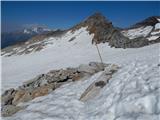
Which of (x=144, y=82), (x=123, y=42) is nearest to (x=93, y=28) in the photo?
(x=123, y=42)

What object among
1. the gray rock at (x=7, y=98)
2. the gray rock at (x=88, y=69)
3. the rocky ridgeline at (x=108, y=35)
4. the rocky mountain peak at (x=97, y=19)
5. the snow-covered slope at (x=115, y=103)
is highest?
the rocky mountain peak at (x=97, y=19)

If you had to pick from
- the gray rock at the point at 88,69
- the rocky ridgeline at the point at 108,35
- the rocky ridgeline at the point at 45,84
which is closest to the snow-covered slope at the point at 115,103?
the rocky ridgeline at the point at 45,84

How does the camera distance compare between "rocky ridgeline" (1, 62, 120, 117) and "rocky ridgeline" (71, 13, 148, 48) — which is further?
"rocky ridgeline" (71, 13, 148, 48)

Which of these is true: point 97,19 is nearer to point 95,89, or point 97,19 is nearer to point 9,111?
point 95,89

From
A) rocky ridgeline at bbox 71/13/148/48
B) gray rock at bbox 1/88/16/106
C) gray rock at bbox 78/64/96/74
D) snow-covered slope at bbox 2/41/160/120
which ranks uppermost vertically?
rocky ridgeline at bbox 71/13/148/48

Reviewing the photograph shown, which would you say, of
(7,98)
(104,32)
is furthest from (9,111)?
(104,32)

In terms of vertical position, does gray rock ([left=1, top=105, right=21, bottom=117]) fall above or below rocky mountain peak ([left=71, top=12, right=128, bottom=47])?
below

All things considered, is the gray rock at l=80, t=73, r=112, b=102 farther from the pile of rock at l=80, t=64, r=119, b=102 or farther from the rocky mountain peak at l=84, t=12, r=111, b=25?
the rocky mountain peak at l=84, t=12, r=111, b=25

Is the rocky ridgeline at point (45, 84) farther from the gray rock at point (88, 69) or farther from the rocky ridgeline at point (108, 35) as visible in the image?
the rocky ridgeline at point (108, 35)

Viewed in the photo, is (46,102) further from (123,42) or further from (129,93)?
(123,42)

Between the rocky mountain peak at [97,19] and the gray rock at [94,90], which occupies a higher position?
the rocky mountain peak at [97,19]

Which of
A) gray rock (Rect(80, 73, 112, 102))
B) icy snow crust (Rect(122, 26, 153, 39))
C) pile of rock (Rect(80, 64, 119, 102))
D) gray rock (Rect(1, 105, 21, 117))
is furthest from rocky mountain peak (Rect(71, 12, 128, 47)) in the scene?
gray rock (Rect(1, 105, 21, 117))

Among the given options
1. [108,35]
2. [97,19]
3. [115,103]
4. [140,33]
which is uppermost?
[97,19]

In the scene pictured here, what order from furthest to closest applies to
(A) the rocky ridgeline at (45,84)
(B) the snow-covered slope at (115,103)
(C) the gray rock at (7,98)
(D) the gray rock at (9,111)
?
(C) the gray rock at (7,98) → (A) the rocky ridgeline at (45,84) → (D) the gray rock at (9,111) → (B) the snow-covered slope at (115,103)
